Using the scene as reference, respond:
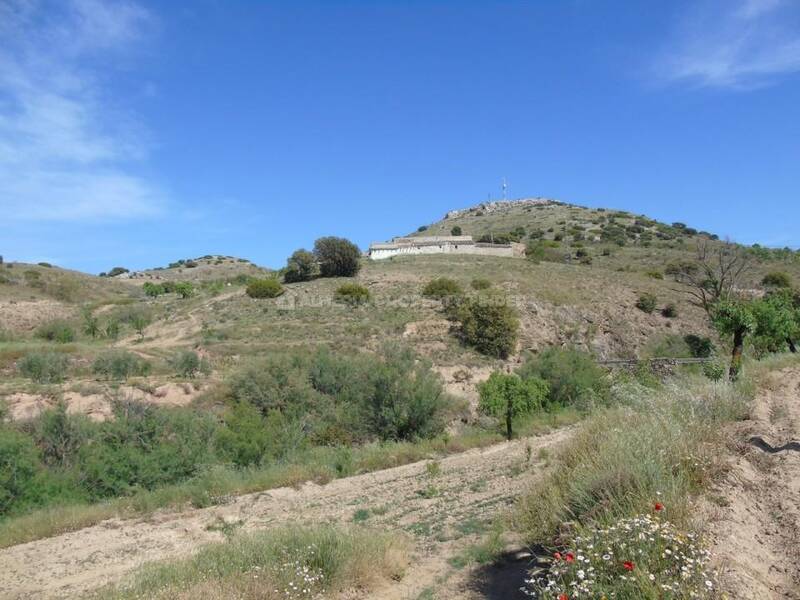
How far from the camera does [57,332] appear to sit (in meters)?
38.6

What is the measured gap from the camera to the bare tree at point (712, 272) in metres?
38.1

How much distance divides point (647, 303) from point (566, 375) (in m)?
25.3

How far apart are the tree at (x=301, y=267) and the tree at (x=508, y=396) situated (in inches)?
A: 1360

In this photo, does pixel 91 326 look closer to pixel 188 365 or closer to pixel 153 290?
pixel 188 365

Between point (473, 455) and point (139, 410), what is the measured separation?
1043 centimetres

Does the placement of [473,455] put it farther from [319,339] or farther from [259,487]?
[319,339]

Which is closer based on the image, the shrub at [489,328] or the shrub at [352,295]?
the shrub at [489,328]

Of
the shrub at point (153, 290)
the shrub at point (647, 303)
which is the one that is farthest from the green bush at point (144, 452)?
the shrub at point (153, 290)

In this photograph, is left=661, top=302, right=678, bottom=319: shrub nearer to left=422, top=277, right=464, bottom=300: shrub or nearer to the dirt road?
left=422, top=277, right=464, bottom=300: shrub

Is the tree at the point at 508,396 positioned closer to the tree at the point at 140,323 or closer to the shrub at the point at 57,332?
the tree at the point at 140,323

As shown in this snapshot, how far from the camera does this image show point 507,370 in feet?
107

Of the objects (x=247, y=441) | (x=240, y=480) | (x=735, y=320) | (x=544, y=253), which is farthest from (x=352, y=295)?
(x=240, y=480)

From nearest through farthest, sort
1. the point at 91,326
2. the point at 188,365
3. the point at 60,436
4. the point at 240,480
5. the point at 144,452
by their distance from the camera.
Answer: the point at 240,480 < the point at 144,452 < the point at 60,436 < the point at 188,365 < the point at 91,326

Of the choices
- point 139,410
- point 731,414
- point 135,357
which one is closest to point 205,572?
A: point 731,414
